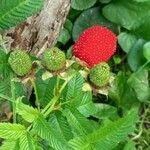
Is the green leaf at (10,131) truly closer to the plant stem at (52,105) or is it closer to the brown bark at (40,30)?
the plant stem at (52,105)

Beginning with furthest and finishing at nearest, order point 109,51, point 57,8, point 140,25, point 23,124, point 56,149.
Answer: point 140,25
point 57,8
point 109,51
point 23,124
point 56,149

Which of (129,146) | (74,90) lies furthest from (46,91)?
(129,146)

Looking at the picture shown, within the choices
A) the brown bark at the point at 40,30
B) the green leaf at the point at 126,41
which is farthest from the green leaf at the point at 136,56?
the brown bark at the point at 40,30

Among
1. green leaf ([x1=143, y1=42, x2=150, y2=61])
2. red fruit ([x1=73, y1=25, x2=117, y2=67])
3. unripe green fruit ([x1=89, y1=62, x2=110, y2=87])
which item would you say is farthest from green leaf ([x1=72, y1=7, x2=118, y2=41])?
unripe green fruit ([x1=89, y1=62, x2=110, y2=87])

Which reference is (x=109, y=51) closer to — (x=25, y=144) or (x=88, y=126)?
(x=88, y=126)

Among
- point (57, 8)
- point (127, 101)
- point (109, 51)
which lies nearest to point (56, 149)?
point (109, 51)

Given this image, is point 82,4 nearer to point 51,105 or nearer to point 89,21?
point 89,21
